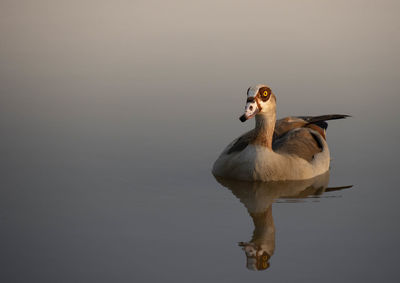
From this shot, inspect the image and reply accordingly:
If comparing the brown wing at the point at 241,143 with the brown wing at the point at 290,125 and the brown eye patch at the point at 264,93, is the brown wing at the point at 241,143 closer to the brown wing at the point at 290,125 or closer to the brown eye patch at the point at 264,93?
the brown eye patch at the point at 264,93

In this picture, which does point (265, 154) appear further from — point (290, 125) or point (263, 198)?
point (290, 125)

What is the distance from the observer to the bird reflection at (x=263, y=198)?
429 inches

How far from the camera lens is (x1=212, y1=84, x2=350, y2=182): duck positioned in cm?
1459

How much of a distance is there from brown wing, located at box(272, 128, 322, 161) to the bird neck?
0.77m

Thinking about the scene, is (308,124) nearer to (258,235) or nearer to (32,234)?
(258,235)

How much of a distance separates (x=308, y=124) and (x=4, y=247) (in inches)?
326

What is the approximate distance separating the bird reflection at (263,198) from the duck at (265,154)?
16 centimetres

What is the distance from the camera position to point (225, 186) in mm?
14508

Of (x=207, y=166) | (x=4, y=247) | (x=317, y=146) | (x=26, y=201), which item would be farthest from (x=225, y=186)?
(x=4, y=247)

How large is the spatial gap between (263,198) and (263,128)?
5.60ft

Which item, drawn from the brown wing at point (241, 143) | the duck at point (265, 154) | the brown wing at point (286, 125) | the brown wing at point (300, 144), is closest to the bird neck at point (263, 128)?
the duck at point (265, 154)

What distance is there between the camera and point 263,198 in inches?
540

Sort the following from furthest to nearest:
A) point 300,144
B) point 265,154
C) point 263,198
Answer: point 300,144, point 265,154, point 263,198


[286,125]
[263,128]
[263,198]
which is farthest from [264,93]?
[286,125]
